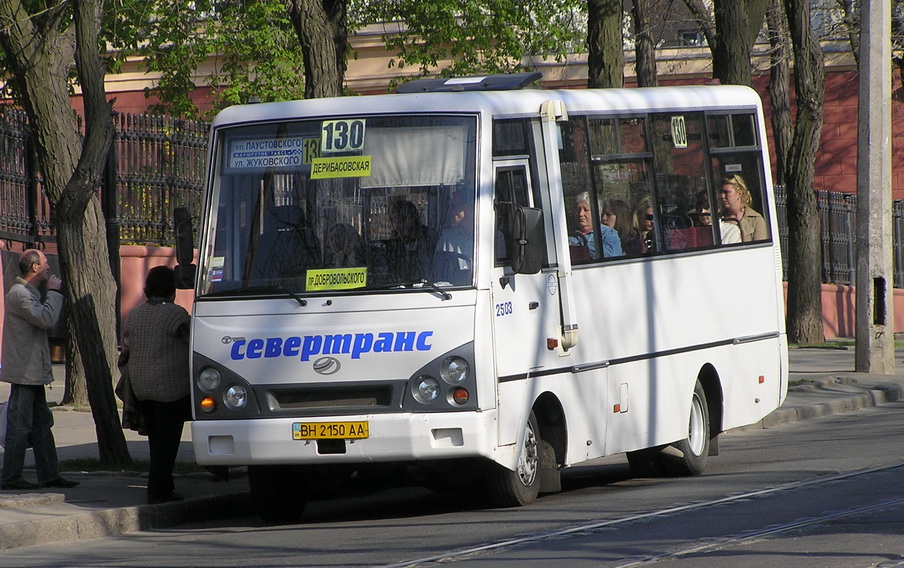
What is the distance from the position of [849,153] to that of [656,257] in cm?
2522

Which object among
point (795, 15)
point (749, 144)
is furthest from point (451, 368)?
point (795, 15)

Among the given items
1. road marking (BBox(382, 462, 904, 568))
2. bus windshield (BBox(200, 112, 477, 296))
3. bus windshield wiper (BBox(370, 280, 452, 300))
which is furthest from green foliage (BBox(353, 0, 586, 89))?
bus windshield wiper (BBox(370, 280, 452, 300))

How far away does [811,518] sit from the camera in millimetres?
8523

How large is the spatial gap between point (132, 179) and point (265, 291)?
9.96 metres

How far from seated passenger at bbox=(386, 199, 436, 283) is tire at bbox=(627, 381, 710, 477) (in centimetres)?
327

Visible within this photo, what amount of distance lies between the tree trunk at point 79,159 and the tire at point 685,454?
4.13 metres

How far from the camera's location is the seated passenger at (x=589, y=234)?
10.4m

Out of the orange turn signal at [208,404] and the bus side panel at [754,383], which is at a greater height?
the orange turn signal at [208,404]

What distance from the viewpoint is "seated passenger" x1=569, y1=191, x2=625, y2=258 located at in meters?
10.4

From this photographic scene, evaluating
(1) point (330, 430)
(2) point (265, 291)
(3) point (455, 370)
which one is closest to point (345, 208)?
(2) point (265, 291)

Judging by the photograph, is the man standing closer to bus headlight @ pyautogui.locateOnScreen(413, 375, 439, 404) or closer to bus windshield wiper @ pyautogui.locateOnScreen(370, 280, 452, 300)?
bus windshield wiper @ pyautogui.locateOnScreen(370, 280, 452, 300)

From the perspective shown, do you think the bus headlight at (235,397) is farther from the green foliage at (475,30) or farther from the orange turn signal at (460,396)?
the green foliage at (475,30)

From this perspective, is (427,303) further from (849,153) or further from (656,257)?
(849,153)

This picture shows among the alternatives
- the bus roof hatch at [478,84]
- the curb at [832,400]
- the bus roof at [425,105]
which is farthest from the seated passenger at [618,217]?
the curb at [832,400]
